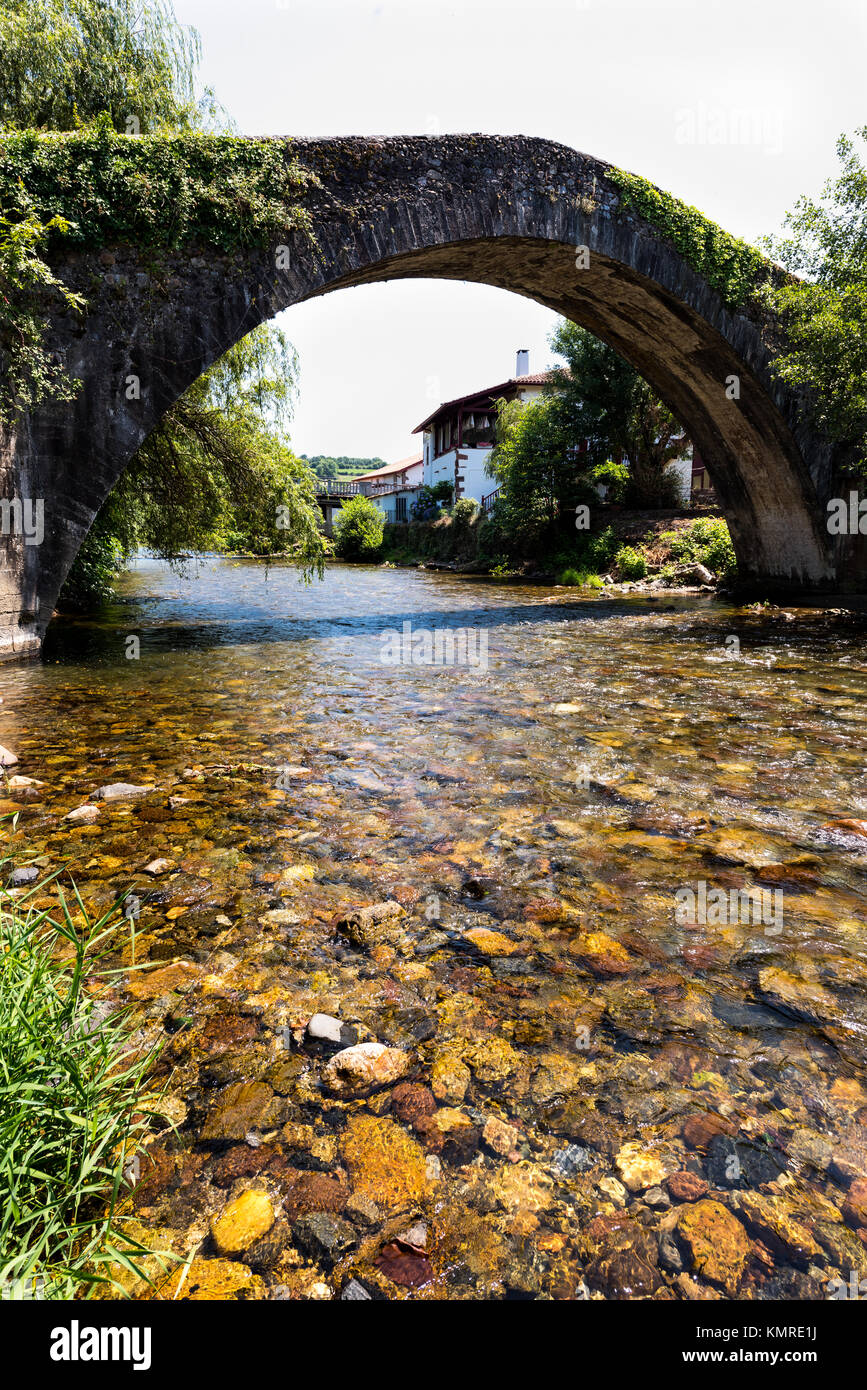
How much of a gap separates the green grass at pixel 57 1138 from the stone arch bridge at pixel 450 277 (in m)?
7.36

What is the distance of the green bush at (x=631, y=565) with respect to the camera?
22172mm

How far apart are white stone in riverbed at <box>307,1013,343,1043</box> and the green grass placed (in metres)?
0.47

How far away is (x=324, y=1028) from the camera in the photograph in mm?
2039

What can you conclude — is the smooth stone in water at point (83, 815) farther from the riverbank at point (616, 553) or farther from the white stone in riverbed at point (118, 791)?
the riverbank at point (616, 553)

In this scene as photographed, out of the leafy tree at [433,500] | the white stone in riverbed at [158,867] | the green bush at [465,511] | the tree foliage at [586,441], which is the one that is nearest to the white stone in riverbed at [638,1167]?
the white stone in riverbed at [158,867]

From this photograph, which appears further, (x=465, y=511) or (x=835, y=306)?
(x=465, y=511)

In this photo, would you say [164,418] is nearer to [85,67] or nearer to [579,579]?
[85,67]

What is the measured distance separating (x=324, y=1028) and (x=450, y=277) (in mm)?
13862

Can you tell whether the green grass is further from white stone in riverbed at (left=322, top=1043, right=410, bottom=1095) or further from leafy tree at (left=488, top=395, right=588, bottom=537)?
leafy tree at (left=488, top=395, right=588, bottom=537)

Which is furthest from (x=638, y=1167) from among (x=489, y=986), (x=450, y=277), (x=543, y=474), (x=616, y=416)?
(x=616, y=416)

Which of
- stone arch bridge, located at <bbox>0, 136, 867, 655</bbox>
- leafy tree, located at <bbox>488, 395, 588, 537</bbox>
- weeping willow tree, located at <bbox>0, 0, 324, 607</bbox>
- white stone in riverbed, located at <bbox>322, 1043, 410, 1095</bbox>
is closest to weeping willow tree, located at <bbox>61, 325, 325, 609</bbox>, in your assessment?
weeping willow tree, located at <bbox>0, 0, 324, 607</bbox>

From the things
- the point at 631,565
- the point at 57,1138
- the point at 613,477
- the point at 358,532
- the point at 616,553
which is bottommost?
the point at 57,1138

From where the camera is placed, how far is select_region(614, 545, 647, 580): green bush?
2217 cm
